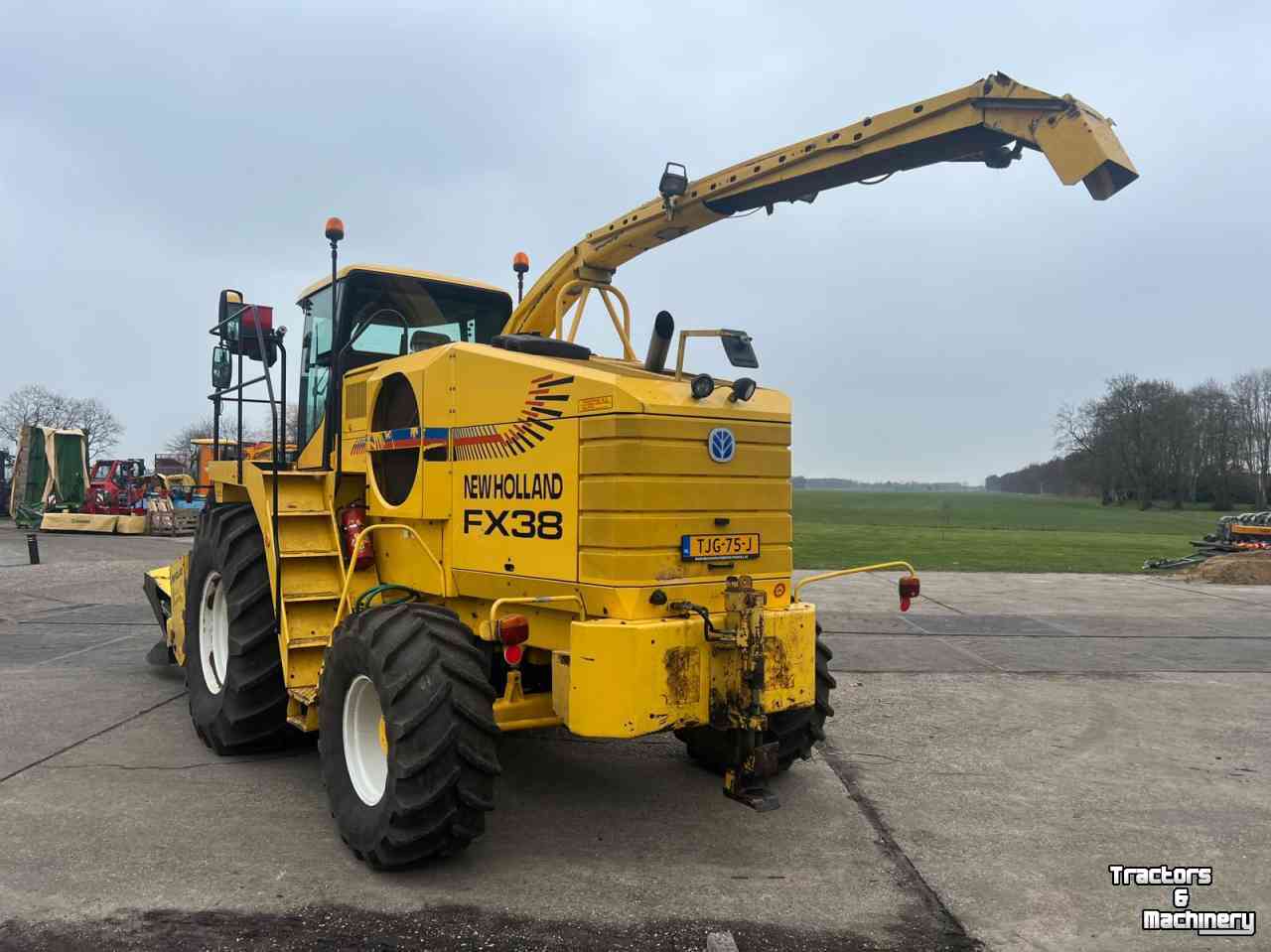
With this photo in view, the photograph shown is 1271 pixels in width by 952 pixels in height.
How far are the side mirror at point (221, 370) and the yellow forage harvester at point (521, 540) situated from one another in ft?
A: 0.05

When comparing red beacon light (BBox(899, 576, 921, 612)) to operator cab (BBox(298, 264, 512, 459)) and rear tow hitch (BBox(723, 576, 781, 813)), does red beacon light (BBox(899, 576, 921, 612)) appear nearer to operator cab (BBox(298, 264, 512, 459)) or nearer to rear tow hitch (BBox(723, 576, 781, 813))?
rear tow hitch (BBox(723, 576, 781, 813))

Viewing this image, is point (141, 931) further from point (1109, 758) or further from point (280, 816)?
point (1109, 758)

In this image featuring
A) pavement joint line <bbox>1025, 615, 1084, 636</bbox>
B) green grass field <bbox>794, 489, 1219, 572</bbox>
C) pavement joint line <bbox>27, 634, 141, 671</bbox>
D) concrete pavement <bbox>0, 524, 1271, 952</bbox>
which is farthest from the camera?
green grass field <bbox>794, 489, 1219, 572</bbox>

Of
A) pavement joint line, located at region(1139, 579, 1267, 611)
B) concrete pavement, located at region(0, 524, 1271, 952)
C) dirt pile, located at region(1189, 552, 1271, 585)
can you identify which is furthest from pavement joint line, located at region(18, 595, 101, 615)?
dirt pile, located at region(1189, 552, 1271, 585)

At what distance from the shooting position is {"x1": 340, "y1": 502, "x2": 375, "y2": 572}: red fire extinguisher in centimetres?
545

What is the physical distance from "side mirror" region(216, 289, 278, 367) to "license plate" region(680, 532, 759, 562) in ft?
9.94

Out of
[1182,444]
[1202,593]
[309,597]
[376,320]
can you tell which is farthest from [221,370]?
[1182,444]

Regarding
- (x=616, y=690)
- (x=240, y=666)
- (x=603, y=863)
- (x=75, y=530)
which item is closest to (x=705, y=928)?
(x=603, y=863)

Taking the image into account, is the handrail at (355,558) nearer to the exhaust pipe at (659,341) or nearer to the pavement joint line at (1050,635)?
the exhaust pipe at (659,341)

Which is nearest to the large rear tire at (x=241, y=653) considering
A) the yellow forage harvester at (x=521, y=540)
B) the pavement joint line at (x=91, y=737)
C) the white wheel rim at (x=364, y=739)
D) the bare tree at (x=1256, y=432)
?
the yellow forage harvester at (x=521, y=540)

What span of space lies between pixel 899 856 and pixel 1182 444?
273 ft

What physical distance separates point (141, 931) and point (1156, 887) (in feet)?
14.4

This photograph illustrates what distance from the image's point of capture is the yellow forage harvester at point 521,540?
397 centimetres

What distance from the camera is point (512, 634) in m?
4.02
